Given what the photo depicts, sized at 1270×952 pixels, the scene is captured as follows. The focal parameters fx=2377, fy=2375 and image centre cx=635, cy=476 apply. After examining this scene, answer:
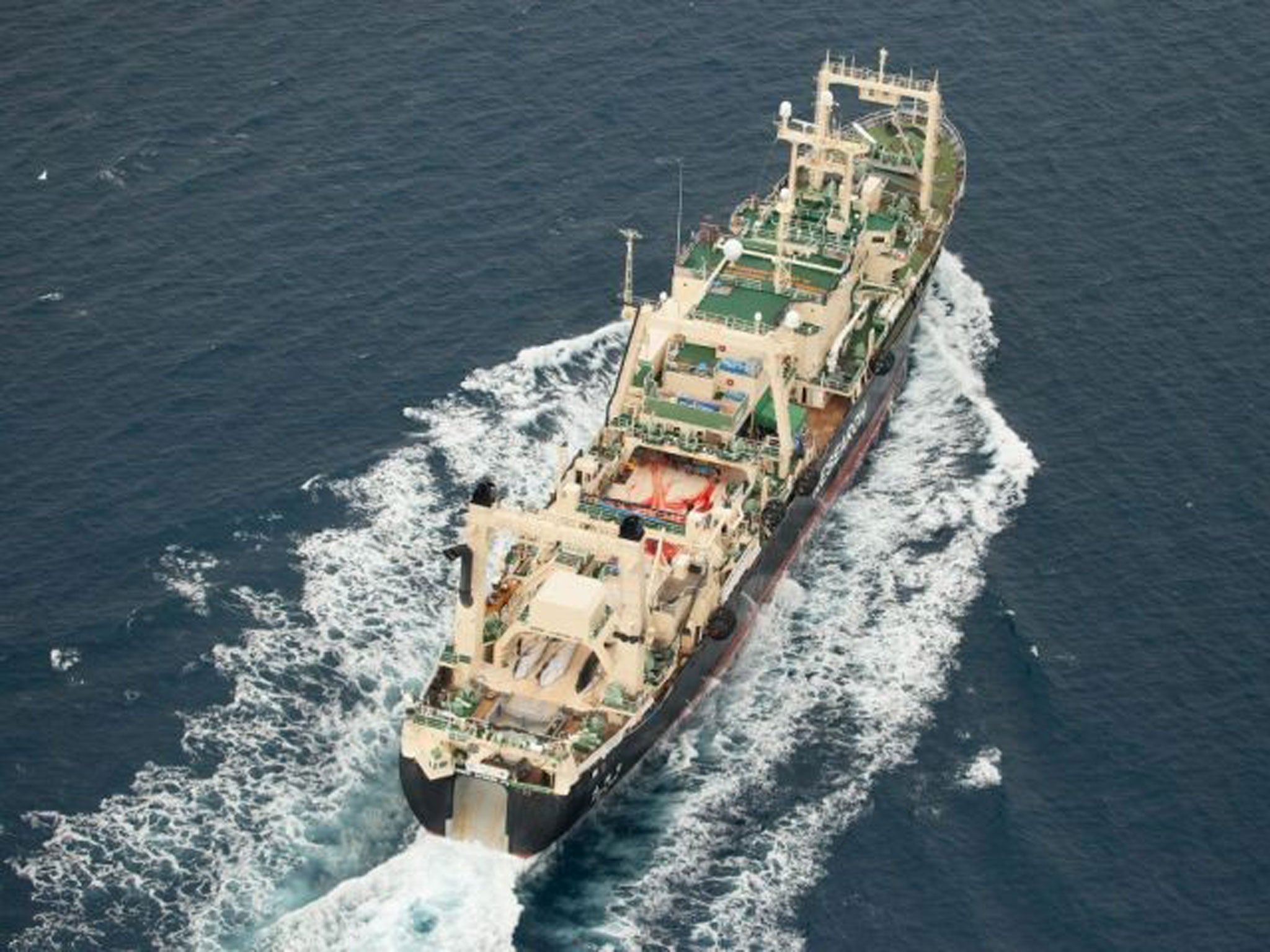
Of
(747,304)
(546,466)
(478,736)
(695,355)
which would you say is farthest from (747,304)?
(478,736)

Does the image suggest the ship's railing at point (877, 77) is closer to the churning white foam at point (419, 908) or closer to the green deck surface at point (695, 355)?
the green deck surface at point (695, 355)

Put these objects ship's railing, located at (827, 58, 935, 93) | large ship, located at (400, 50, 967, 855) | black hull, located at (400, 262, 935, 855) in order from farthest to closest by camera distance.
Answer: ship's railing, located at (827, 58, 935, 93) < large ship, located at (400, 50, 967, 855) < black hull, located at (400, 262, 935, 855)

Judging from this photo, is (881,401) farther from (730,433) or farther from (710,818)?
(710,818)

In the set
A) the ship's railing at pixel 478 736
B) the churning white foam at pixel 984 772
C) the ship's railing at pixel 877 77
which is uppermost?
the ship's railing at pixel 877 77

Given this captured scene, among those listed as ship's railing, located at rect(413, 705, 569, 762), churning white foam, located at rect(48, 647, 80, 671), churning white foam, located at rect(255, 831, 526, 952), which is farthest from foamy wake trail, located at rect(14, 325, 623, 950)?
churning white foam, located at rect(48, 647, 80, 671)

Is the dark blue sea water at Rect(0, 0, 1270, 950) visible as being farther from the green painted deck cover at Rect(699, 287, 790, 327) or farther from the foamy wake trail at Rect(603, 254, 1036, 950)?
the green painted deck cover at Rect(699, 287, 790, 327)

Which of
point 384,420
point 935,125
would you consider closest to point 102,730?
point 384,420

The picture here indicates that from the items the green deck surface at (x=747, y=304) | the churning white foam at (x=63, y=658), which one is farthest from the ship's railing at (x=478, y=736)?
the green deck surface at (x=747, y=304)
